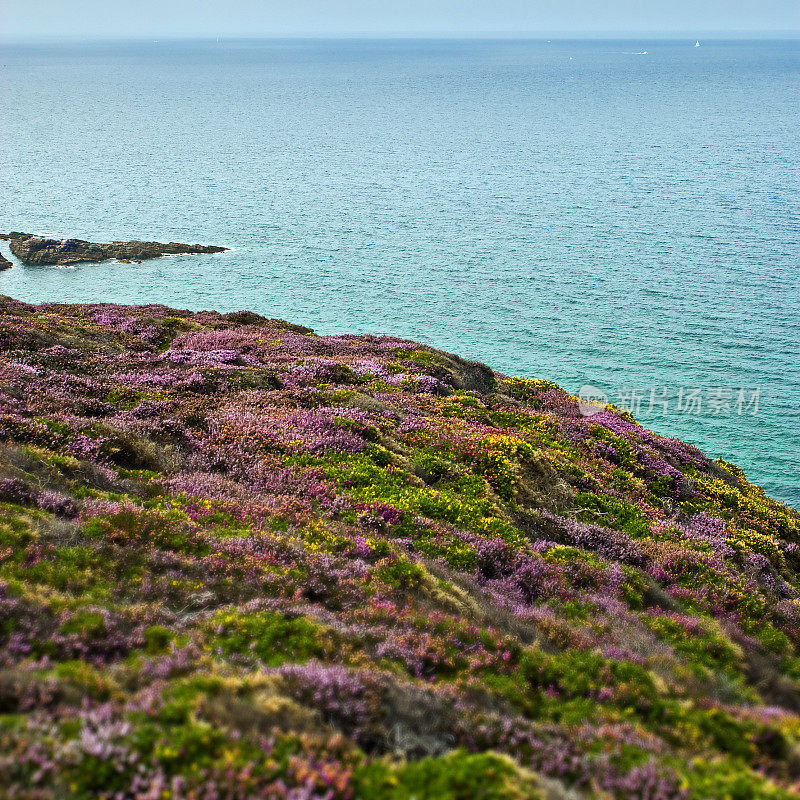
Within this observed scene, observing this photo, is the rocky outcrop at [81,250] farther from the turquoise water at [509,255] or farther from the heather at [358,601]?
the heather at [358,601]

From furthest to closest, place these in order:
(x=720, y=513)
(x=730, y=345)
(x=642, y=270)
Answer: (x=642, y=270)
(x=730, y=345)
(x=720, y=513)

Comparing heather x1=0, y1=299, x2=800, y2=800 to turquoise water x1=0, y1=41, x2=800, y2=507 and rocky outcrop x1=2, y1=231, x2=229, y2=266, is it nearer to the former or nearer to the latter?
turquoise water x1=0, y1=41, x2=800, y2=507

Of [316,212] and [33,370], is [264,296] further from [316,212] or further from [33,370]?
[33,370]

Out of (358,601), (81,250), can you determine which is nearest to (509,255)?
(81,250)

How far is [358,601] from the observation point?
1458 cm

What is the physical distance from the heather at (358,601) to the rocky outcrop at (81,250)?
76.1 meters

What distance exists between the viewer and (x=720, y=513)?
27125mm

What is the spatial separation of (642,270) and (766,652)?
8455 centimetres

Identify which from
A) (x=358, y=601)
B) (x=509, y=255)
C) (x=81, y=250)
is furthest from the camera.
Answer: (x=509, y=255)

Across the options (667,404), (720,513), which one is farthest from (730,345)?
(720,513)

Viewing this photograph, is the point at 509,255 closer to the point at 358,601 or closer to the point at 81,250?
the point at 81,250

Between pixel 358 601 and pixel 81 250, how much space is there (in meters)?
102

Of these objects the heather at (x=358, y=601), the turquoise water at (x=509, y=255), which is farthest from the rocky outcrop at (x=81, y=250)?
the heather at (x=358, y=601)

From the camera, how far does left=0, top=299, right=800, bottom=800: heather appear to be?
29.9ft
